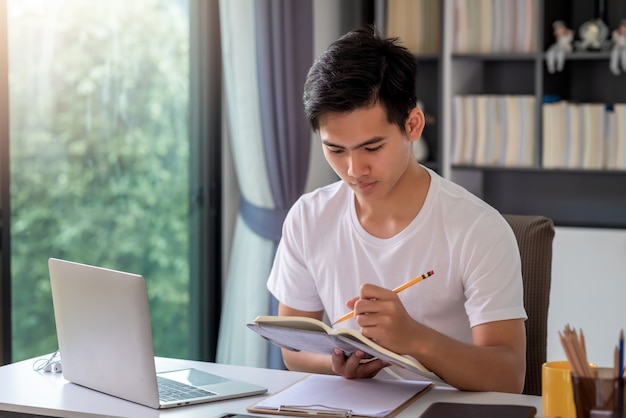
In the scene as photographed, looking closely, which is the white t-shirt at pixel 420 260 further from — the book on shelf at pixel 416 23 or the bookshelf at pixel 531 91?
the book on shelf at pixel 416 23

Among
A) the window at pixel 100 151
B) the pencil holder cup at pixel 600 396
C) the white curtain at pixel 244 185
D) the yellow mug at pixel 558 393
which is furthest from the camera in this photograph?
the white curtain at pixel 244 185

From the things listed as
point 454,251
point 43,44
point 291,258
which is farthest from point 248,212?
point 454,251

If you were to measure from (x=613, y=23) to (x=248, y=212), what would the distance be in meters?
1.52

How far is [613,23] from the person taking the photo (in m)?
3.59

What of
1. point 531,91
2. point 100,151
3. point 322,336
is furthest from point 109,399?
point 531,91

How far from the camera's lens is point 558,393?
60.1 inches

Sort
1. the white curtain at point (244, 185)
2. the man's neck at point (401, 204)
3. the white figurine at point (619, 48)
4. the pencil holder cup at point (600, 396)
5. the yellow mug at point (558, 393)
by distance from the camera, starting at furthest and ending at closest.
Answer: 1. the white curtain at point (244, 185)
2. the white figurine at point (619, 48)
3. the man's neck at point (401, 204)
4. the yellow mug at point (558, 393)
5. the pencil holder cup at point (600, 396)

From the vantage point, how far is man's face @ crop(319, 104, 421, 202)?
188 centimetres

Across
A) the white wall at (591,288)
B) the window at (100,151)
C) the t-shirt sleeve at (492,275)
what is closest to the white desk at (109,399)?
the t-shirt sleeve at (492,275)

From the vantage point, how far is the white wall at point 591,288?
3.41 m

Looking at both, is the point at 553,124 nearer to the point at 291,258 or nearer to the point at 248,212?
the point at 248,212

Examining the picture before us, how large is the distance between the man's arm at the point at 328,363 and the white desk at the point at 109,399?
11 cm

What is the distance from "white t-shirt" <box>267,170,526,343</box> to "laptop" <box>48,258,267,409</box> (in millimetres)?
334

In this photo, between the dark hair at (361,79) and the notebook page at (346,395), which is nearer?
the notebook page at (346,395)
